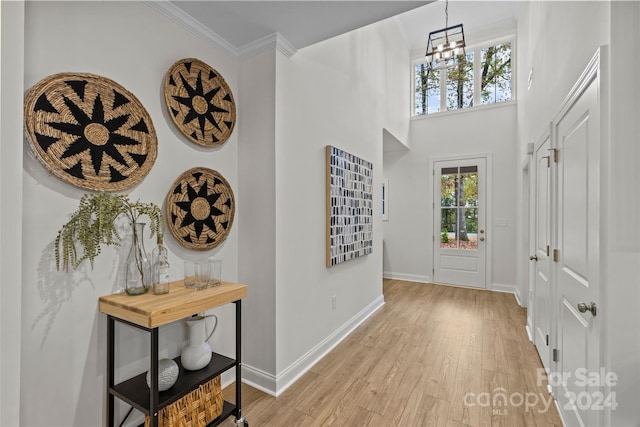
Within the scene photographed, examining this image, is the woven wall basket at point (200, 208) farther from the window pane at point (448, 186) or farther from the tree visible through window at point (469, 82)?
the tree visible through window at point (469, 82)

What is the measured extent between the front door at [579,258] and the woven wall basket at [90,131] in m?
2.23

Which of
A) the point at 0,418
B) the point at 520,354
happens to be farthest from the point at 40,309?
the point at 520,354

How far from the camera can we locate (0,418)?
0.97m

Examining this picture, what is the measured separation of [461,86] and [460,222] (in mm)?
2429

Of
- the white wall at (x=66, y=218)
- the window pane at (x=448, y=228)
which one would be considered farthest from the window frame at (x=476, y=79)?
the white wall at (x=66, y=218)

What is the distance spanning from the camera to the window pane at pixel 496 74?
5.06 m

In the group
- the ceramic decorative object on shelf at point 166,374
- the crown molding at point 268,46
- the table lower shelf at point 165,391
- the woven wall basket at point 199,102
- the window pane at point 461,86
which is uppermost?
the window pane at point 461,86

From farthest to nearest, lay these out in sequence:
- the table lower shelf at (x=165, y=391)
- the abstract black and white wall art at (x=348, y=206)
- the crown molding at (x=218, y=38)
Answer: the abstract black and white wall art at (x=348, y=206)
the crown molding at (x=218, y=38)
the table lower shelf at (x=165, y=391)

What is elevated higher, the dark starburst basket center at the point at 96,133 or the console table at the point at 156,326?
the dark starburst basket center at the point at 96,133

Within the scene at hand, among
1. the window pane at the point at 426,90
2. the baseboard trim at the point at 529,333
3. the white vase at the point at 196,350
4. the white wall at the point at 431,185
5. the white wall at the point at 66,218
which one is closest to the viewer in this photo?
the white wall at the point at 66,218

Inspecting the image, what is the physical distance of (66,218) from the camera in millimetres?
1406

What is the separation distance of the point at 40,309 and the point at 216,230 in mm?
975

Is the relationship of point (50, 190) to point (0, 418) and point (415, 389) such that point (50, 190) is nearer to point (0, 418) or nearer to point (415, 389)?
point (0, 418)

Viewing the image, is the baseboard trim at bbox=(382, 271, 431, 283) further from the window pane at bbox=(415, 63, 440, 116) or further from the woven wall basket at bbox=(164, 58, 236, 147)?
the woven wall basket at bbox=(164, 58, 236, 147)
